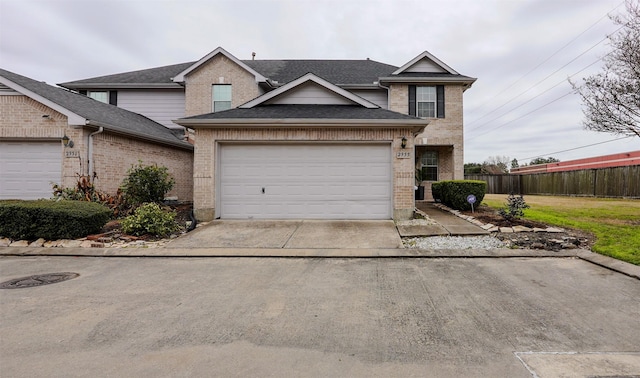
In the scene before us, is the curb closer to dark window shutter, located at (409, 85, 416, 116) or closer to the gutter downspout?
the gutter downspout

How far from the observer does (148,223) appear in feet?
27.4

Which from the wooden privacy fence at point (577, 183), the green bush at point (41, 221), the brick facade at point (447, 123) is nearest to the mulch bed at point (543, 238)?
the brick facade at point (447, 123)

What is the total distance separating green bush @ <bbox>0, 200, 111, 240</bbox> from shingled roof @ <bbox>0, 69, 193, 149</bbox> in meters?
3.35

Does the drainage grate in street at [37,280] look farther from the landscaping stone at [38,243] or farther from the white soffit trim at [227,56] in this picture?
the white soffit trim at [227,56]

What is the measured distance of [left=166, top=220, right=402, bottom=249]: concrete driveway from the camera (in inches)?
301

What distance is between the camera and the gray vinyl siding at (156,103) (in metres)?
16.6

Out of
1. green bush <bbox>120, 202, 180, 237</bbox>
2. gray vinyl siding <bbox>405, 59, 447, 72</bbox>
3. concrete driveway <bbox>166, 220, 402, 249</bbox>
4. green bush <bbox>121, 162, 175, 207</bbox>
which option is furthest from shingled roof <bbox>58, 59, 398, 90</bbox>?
green bush <bbox>120, 202, 180, 237</bbox>

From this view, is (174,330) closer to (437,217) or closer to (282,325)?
(282,325)

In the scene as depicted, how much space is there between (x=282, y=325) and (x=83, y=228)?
6875 mm

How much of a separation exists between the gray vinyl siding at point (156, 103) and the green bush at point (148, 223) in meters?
9.40

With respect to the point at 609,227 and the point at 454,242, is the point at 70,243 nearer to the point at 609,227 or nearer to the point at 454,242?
the point at 454,242

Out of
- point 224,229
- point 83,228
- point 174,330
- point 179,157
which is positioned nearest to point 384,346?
point 174,330

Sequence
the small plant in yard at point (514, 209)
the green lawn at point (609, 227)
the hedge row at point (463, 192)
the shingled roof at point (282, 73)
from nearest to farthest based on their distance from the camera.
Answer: the green lawn at point (609, 227)
the small plant in yard at point (514, 209)
the hedge row at point (463, 192)
the shingled roof at point (282, 73)

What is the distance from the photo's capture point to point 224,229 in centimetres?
909
